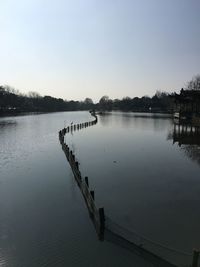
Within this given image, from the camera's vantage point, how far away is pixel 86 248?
11.1m

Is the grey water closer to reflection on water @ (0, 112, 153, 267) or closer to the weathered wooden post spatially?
reflection on water @ (0, 112, 153, 267)

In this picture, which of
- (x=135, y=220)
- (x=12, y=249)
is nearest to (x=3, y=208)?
(x=12, y=249)

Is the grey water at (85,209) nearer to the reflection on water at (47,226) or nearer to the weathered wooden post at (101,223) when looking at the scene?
the reflection on water at (47,226)

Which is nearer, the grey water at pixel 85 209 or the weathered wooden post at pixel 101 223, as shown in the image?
the grey water at pixel 85 209

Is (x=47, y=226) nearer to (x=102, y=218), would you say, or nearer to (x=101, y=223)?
(x=101, y=223)

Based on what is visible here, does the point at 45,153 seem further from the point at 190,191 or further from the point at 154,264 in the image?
the point at 154,264

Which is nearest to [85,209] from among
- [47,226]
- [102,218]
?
[47,226]

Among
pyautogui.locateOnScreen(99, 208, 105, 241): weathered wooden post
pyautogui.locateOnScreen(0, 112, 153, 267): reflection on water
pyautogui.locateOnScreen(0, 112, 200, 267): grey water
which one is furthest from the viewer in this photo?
pyautogui.locateOnScreen(99, 208, 105, 241): weathered wooden post

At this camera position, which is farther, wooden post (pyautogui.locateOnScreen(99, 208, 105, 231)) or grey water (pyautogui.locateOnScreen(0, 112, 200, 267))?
wooden post (pyautogui.locateOnScreen(99, 208, 105, 231))

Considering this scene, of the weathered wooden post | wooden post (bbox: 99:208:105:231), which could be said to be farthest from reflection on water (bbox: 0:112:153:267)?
wooden post (bbox: 99:208:105:231)

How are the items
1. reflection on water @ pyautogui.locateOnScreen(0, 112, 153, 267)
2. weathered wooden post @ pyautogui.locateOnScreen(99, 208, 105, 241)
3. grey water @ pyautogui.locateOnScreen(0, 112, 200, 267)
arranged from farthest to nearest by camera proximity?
weathered wooden post @ pyautogui.locateOnScreen(99, 208, 105, 241) < grey water @ pyautogui.locateOnScreen(0, 112, 200, 267) < reflection on water @ pyautogui.locateOnScreen(0, 112, 153, 267)

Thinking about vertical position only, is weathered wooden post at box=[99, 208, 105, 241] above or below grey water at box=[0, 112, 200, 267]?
above

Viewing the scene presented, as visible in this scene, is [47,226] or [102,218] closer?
[102,218]

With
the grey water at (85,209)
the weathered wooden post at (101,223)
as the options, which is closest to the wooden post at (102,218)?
the weathered wooden post at (101,223)
